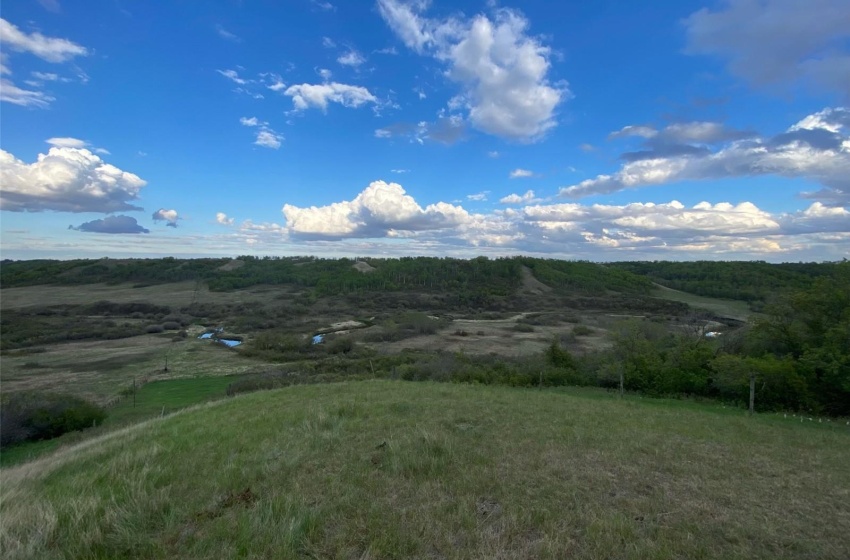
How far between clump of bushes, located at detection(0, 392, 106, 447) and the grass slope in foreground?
37.1ft

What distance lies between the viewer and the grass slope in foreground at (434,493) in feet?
16.4

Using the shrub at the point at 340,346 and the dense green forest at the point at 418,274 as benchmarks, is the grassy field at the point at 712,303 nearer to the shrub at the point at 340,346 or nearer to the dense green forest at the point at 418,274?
the dense green forest at the point at 418,274

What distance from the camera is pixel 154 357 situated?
37.8 meters

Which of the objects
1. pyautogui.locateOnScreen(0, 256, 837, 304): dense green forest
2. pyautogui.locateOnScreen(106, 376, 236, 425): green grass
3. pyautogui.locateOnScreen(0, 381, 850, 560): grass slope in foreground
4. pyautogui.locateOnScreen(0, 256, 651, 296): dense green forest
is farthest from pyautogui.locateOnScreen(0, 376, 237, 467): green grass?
pyautogui.locateOnScreen(0, 256, 837, 304): dense green forest

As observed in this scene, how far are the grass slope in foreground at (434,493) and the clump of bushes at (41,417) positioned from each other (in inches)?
445

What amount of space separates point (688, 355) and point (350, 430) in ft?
64.1

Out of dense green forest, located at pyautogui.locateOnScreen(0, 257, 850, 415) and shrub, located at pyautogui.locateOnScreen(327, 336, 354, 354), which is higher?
dense green forest, located at pyautogui.locateOnScreen(0, 257, 850, 415)

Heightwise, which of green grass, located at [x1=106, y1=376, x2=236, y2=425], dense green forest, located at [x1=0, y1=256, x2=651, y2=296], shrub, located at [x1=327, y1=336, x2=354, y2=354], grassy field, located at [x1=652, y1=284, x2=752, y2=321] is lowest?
shrub, located at [x1=327, y1=336, x2=354, y2=354]

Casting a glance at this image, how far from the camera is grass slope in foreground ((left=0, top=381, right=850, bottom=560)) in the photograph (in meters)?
4.99

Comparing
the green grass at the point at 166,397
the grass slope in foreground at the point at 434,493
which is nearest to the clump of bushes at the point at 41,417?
the green grass at the point at 166,397

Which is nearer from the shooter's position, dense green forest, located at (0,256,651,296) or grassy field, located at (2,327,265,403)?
grassy field, located at (2,327,265,403)

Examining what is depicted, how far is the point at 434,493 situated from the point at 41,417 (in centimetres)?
2013

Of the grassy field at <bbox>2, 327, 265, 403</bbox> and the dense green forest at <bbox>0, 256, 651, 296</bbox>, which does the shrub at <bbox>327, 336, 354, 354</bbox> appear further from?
the dense green forest at <bbox>0, 256, 651, 296</bbox>

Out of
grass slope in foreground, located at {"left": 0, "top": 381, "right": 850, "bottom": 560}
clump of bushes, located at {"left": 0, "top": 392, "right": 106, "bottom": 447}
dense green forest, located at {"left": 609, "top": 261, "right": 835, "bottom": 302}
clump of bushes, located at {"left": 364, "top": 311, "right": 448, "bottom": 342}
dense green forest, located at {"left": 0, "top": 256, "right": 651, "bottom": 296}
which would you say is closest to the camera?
grass slope in foreground, located at {"left": 0, "top": 381, "right": 850, "bottom": 560}
